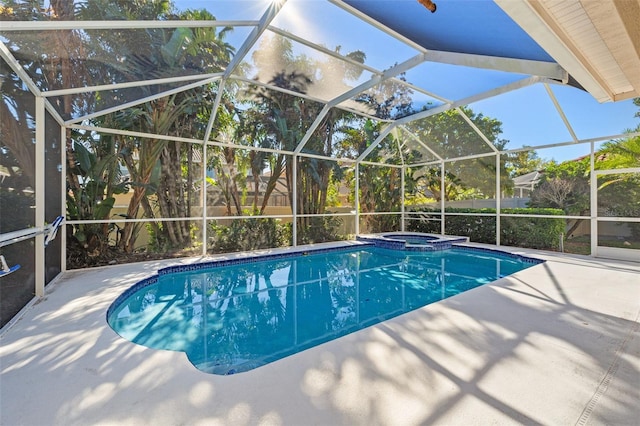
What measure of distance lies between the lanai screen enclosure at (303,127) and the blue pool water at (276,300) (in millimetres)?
1516

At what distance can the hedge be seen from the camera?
9008mm

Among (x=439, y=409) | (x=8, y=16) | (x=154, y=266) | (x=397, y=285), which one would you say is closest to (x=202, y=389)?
(x=439, y=409)

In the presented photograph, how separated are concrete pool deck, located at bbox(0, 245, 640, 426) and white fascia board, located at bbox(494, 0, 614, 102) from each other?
2.82m

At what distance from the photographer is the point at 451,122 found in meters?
9.46

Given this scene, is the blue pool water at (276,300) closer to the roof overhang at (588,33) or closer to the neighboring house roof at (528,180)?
the neighboring house roof at (528,180)

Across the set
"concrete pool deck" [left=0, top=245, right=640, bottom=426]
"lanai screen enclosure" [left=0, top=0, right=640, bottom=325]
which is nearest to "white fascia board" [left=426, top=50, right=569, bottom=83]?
"lanai screen enclosure" [left=0, top=0, right=640, bottom=325]

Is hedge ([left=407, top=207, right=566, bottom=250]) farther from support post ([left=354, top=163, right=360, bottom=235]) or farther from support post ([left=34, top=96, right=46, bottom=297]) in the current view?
support post ([left=34, top=96, right=46, bottom=297])

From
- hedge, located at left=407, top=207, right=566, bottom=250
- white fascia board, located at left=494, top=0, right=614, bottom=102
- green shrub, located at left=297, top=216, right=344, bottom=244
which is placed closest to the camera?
white fascia board, located at left=494, top=0, right=614, bottom=102

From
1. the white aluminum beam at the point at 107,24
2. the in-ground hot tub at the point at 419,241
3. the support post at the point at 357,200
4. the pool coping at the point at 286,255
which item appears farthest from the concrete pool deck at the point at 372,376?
the support post at the point at 357,200

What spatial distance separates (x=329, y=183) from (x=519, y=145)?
21.0 feet

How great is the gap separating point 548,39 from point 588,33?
31 cm

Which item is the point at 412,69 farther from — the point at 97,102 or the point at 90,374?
the point at 90,374

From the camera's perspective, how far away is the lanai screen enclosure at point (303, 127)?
3.46 metres

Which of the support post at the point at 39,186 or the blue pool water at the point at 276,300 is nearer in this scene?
the blue pool water at the point at 276,300
